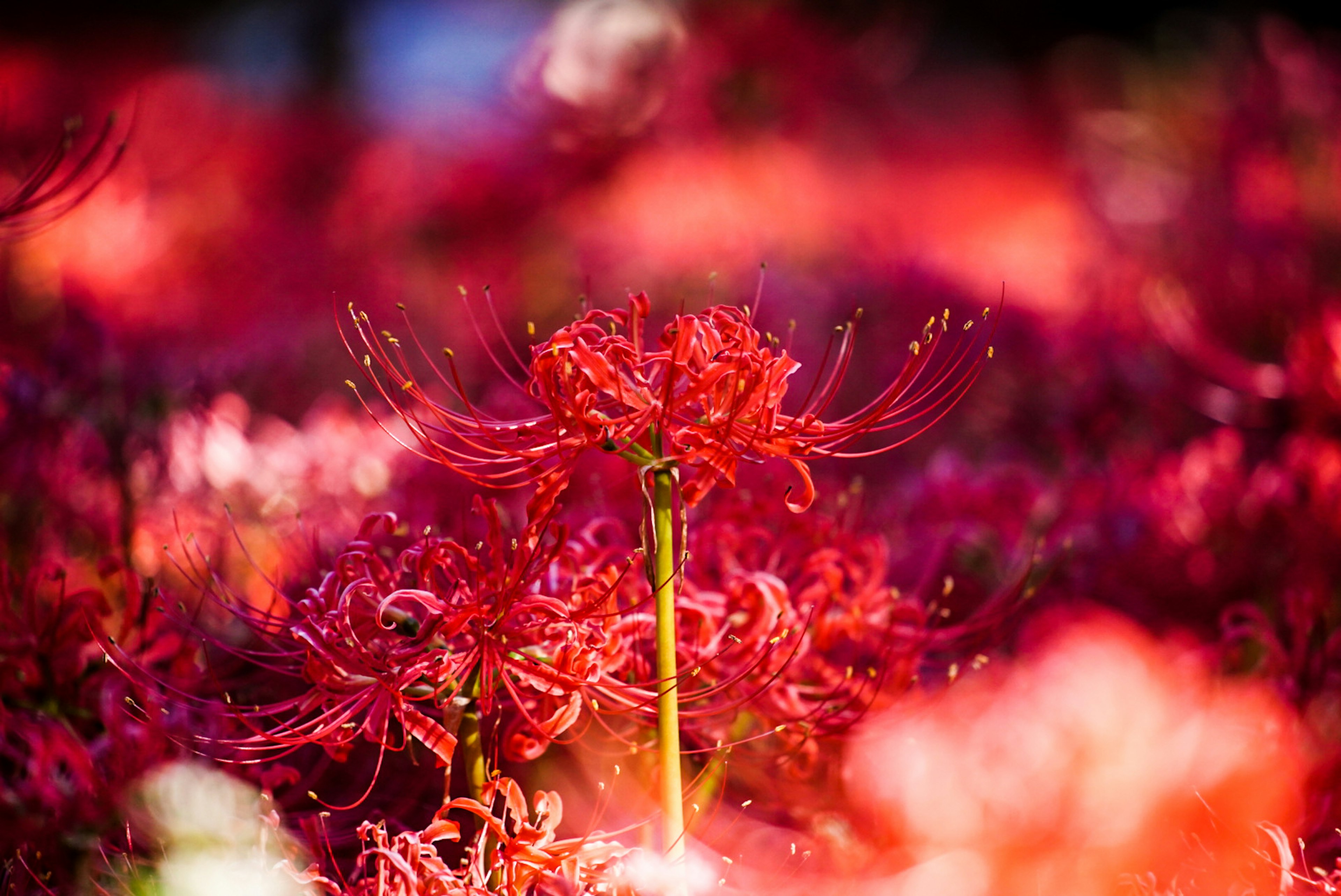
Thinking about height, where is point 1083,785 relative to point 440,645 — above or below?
below

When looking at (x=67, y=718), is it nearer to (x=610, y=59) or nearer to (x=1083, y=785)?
(x=1083, y=785)

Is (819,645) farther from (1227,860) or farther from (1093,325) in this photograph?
(1093,325)

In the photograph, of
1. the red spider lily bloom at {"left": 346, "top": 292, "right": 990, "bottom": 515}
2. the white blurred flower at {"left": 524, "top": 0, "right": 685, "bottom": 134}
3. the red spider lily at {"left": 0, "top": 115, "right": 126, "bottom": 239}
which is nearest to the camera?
the red spider lily bloom at {"left": 346, "top": 292, "right": 990, "bottom": 515}

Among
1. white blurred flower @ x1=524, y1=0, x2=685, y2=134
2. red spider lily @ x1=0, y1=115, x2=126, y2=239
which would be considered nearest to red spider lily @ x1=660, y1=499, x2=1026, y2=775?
red spider lily @ x1=0, y1=115, x2=126, y2=239

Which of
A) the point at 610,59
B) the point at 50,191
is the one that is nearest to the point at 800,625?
the point at 50,191

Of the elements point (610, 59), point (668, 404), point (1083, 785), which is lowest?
point (1083, 785)

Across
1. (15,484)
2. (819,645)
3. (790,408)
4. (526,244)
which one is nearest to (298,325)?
(526,244)

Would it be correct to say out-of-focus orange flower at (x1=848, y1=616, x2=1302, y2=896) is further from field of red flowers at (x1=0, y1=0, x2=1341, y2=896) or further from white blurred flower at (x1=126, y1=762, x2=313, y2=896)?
white blurred flower at (x1=126, y1=762, x2=313, y2=896)
